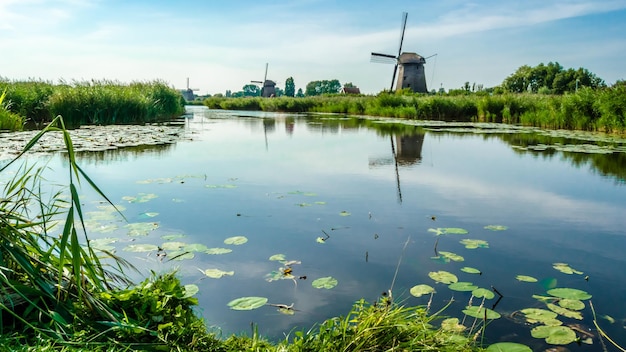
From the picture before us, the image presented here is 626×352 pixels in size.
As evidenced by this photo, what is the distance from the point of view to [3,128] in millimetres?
11164

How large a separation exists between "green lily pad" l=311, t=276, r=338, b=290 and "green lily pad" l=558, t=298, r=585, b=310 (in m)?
1.42

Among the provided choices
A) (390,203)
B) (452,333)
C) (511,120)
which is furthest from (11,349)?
(511,120)

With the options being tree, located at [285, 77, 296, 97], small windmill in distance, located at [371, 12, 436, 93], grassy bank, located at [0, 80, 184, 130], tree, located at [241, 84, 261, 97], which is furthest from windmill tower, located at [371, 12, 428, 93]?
tree, located at [241, 84, 261, 97]

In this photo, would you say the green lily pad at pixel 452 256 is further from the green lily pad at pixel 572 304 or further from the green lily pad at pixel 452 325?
the green lily pad at pixel 452 325

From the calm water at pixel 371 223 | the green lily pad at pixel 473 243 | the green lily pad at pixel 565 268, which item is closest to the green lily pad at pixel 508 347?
the calm water at pixel 371 223

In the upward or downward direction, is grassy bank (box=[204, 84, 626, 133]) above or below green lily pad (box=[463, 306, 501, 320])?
above

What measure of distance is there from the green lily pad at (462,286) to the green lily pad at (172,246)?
2.07 metres

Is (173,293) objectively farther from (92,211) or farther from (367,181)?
Result: (367,181)

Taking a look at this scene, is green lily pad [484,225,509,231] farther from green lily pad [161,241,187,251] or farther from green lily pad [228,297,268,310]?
green lily pad [161,241,187,251]

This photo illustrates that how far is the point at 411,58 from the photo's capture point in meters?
37.9

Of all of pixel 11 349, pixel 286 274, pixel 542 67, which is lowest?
pixel 286 274

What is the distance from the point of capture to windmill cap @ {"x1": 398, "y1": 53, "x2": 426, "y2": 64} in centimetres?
3759

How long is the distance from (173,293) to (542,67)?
74.6 m

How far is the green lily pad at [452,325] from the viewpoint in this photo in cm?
232
